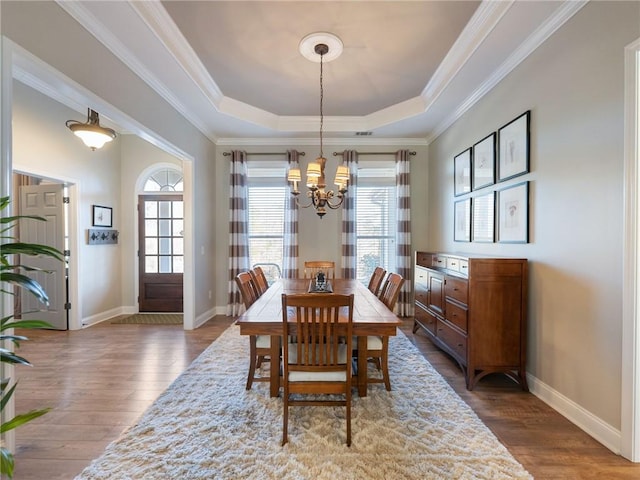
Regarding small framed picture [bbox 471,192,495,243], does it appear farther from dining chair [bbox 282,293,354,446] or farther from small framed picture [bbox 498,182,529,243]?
dining chair [bbox 282,293,354,446]

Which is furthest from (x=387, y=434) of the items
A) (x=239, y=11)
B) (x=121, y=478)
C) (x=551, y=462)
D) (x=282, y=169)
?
(x=282, y=169)

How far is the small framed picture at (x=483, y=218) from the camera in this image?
3085 millimetres

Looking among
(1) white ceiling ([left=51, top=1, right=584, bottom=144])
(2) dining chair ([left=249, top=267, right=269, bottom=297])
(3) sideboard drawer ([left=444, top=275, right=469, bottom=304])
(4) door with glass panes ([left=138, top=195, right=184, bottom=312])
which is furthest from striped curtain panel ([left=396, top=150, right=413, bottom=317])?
(4) door with glass panes ([left=138, top=195, right=184, bottom=312])

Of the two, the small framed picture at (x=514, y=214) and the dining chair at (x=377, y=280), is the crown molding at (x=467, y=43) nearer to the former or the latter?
the small framed picture at (x=514, y=214)

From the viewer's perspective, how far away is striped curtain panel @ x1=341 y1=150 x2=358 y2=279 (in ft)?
15.6

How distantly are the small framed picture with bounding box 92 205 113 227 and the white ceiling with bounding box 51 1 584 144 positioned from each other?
2.09 meters

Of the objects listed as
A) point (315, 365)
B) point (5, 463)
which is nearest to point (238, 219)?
point (315, 365)

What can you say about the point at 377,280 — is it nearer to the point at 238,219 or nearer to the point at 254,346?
the point at 254,346

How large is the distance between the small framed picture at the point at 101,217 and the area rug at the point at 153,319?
154cm

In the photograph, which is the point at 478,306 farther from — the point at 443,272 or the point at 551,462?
the point at 551,462

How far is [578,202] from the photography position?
2.05 m

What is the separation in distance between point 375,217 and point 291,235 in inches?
57.1

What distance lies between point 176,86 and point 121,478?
11.3 feet

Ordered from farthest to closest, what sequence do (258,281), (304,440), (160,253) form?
1. (160,253)
2. (258,281)
3. (304,440)
